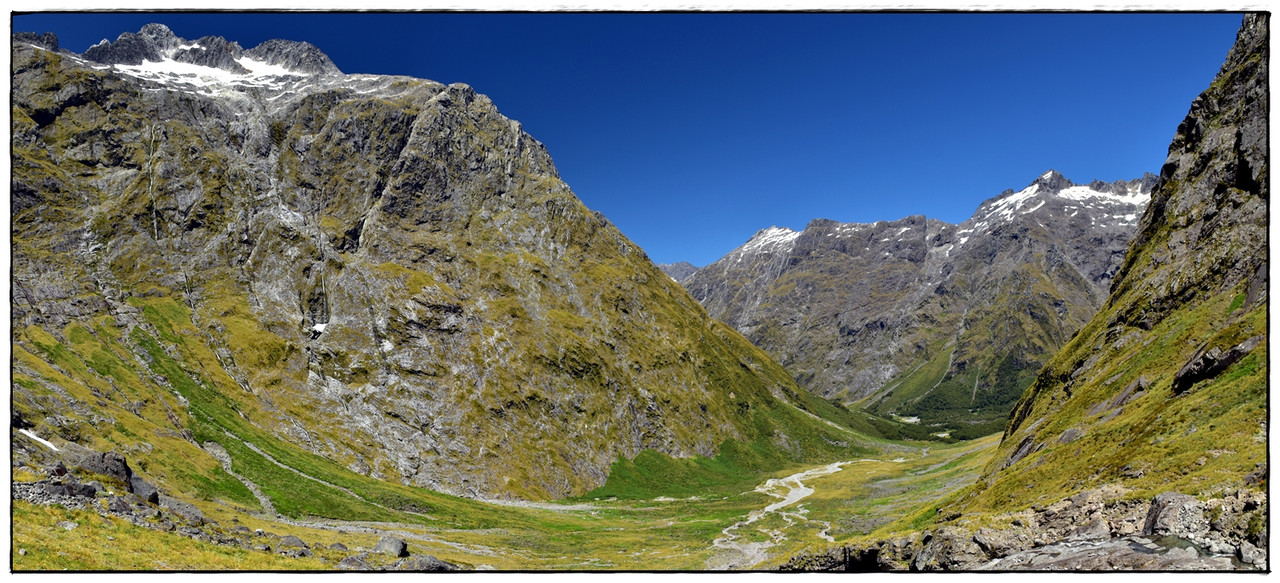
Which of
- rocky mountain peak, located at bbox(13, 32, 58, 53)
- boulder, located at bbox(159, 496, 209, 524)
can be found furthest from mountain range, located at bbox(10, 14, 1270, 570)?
boulder, located at bbox(159, 496, 209, 524)

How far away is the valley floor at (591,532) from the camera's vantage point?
32594mm

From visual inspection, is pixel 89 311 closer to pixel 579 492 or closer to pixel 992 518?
pixel 579 492

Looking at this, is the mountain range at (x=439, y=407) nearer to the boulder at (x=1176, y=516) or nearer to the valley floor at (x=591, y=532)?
the boulder at (x=1176, y=516)

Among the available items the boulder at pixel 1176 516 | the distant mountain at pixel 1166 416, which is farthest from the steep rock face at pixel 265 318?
the boulder at pixel 1176 516

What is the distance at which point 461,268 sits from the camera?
19825 centimetres

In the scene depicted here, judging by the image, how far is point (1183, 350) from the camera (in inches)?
2255

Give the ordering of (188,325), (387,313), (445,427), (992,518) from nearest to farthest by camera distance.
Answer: (992,518) < (188,325) < (445,427) < (387,313)

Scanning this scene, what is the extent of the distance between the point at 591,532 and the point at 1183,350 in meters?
89.2

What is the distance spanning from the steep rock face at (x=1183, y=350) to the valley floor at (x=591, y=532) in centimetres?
1892

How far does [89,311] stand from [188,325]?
60.7 feet

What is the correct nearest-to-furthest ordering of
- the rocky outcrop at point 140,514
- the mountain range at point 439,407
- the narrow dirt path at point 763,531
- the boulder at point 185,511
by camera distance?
the mountain range at point 439,407 < the rocky outcrop at point 140,514 < the boulder at point 185,511 < the narrow dirt path at point 763,531

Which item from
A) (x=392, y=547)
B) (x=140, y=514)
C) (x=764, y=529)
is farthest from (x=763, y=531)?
(x=140, y=514)

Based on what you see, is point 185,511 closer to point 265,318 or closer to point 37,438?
point 37,438

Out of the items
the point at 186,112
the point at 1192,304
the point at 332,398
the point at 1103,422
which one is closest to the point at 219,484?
the point at 332,398
